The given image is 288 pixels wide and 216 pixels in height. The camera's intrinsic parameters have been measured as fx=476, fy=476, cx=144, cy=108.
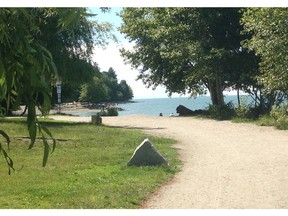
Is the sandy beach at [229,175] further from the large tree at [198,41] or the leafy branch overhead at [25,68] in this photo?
the large tree at [198,41]

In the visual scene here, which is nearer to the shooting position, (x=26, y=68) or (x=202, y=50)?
(x=26, y=68)

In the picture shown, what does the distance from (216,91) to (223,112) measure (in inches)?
171

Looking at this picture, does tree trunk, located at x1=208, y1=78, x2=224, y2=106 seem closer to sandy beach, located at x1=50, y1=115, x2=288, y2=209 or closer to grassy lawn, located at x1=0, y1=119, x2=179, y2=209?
sandy beach, located at x1=50, y1=115, x2=288, y2=209

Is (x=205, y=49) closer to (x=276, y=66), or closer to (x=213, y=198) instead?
(x=276, y=66)

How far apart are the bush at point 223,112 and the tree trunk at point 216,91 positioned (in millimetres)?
1330

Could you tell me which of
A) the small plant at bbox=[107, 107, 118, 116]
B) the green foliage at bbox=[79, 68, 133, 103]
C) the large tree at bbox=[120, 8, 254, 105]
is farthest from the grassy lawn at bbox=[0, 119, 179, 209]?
the small plant at bbox=[107, 107, 118, 116]

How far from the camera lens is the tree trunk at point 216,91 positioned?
89.6 ft

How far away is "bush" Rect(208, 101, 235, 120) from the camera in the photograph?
24234 millimetres

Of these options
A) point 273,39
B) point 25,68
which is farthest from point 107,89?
point 25,68

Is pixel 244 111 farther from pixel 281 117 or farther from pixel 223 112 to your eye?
pixel 281 117

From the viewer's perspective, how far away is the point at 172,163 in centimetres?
939

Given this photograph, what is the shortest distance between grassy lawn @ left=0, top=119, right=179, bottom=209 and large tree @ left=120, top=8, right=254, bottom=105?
1219cm

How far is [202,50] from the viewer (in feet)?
78.8

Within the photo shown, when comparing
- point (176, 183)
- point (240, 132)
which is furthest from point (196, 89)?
point (176, 183)
